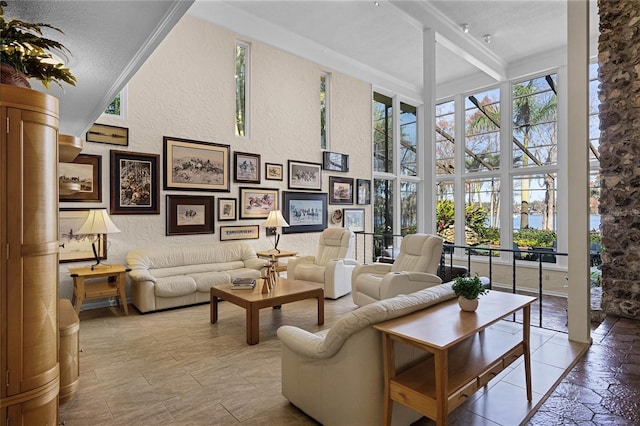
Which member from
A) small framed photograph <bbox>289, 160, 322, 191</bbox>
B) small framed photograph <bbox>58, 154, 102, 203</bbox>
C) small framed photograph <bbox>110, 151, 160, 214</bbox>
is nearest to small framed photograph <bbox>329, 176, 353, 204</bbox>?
small framed photograph <bbox>289, 160, 322, 191</bbox>

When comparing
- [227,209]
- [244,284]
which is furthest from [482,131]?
[244,284]

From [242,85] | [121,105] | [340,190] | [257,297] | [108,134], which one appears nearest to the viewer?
[257,297]

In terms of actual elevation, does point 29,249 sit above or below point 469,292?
above

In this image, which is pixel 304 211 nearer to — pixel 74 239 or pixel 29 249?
pixel 74 239

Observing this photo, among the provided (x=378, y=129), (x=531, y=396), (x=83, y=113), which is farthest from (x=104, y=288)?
(x=378, y=129)

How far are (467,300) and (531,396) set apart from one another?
89 cm

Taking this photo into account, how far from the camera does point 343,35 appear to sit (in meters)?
6.69

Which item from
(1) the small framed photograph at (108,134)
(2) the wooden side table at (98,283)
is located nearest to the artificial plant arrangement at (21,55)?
(2) the wooden side table at (98,283)

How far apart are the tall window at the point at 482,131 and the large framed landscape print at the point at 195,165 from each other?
227 inches

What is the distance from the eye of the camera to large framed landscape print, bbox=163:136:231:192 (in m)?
5.58

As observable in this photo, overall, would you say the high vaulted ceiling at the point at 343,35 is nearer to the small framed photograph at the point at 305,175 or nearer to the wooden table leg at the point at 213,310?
the small framed photograph at the point at 305,175

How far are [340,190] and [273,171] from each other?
1.77 meters

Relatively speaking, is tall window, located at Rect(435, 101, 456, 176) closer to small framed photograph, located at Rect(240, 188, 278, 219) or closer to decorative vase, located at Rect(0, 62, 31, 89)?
small framed photograph, located at Rect(240, 188, 278, 219)

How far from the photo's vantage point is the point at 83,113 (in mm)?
3426
